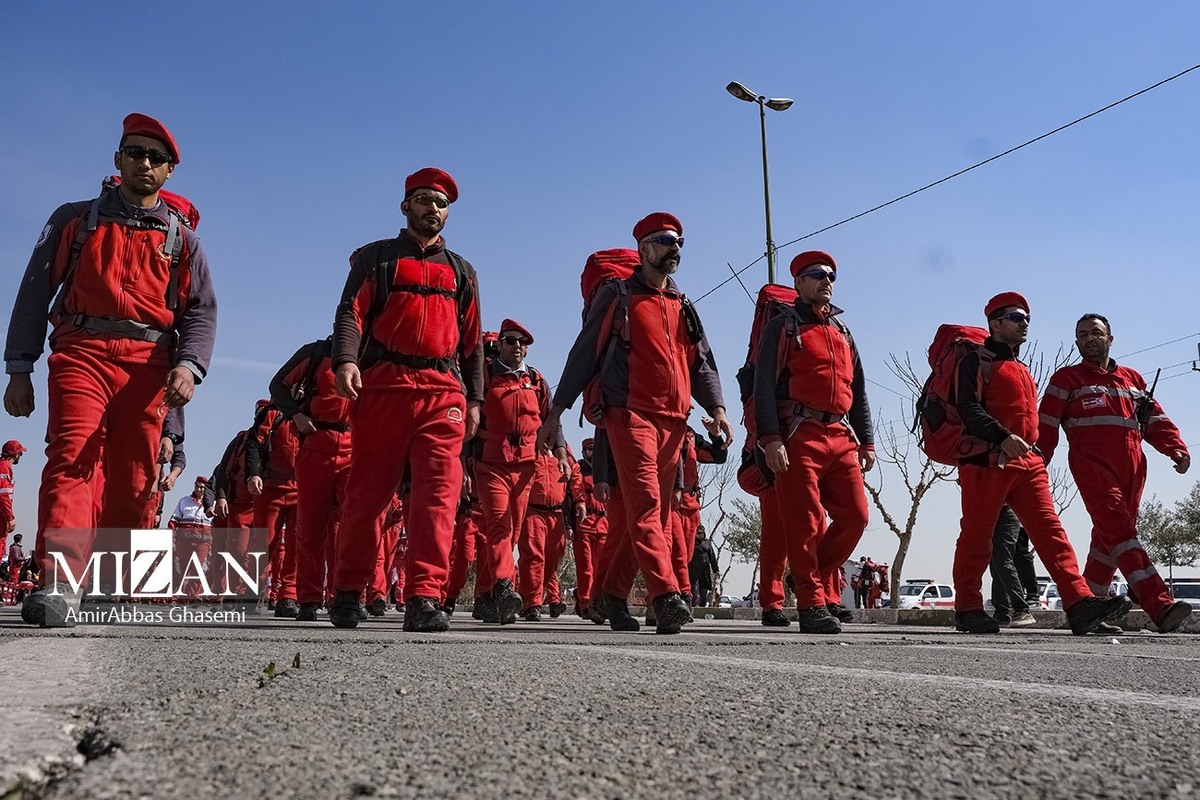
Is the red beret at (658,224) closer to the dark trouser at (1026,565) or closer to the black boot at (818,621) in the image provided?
the black boot at (818,621)

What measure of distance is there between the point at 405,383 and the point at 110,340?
140 centimetres

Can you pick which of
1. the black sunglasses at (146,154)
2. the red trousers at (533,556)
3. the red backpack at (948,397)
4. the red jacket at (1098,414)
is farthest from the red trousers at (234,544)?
the red jacket at (1098,414)

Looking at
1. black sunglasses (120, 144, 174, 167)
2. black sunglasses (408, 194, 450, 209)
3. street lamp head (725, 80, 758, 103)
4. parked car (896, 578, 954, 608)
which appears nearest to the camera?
black sunglasses (120, 144, 174, 167)

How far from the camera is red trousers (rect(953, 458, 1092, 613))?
6965 mm

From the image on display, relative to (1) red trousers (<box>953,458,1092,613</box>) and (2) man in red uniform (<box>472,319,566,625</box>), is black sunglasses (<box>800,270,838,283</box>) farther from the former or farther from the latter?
(2) man in red uniform (<box>472,319,566,625</box>)

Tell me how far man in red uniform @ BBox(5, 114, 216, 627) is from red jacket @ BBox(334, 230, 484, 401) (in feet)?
2.53

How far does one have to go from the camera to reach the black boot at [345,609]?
18.6 ft

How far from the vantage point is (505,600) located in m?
7.57

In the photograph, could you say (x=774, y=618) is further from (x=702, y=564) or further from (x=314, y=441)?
(x=702, y=564)

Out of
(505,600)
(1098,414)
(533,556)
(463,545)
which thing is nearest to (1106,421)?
(1098,414)

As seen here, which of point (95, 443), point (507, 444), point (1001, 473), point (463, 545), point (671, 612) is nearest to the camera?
point (95, 443)

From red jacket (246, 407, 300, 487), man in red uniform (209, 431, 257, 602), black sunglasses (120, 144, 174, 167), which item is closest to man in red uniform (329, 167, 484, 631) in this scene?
black sunglasses (120, 144, 174, 167)

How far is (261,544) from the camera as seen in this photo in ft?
30.0

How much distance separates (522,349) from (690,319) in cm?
328
